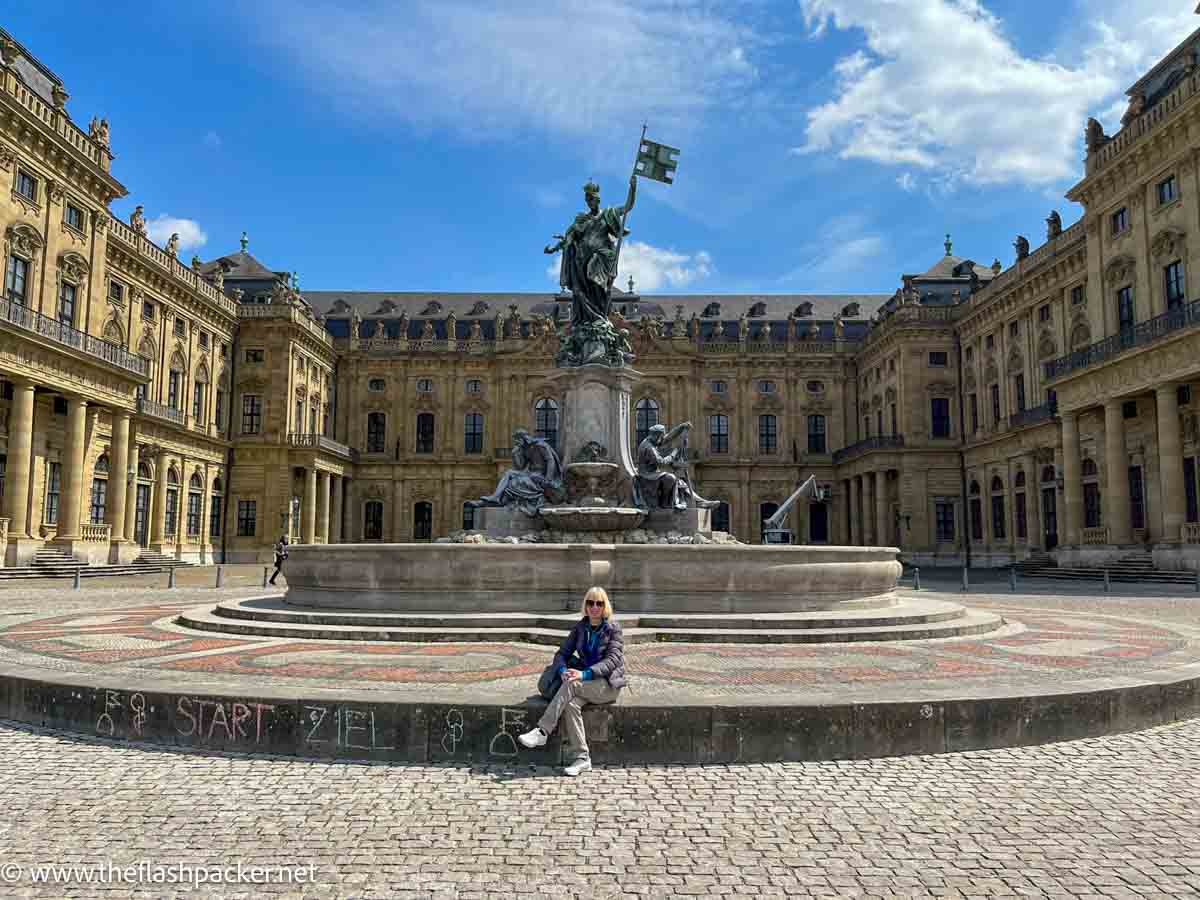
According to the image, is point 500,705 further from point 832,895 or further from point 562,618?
point 562,618

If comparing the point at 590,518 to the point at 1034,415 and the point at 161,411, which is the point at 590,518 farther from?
the point at 161,411

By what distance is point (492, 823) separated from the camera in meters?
5.37

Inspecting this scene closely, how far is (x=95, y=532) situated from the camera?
36.5 metres

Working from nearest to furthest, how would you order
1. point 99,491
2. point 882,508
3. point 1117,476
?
point 1117,476, point 99,491, point 882,508

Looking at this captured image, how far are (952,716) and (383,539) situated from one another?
204 ft

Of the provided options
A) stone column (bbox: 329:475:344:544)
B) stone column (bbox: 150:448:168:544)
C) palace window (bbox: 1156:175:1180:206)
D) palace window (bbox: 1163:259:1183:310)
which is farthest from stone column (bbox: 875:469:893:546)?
stone column (bbox: 150:448:168:544)

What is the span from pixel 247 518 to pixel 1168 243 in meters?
50.7

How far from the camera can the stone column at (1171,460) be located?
101ft

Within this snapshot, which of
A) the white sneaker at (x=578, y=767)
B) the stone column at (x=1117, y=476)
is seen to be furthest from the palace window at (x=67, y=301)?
the stone column at (x=1117, y=476)

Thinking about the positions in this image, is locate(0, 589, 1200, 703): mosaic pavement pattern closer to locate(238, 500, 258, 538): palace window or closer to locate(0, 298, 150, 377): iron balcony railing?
locate(0, 298, 150, 377): iron balcony railing

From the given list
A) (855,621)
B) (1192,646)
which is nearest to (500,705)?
(855,621)

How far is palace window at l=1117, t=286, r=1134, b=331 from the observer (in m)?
35.0

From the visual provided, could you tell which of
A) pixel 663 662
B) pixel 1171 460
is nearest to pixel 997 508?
pixel 1171 460

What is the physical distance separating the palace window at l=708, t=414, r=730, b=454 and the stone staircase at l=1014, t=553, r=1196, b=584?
3020 cm
